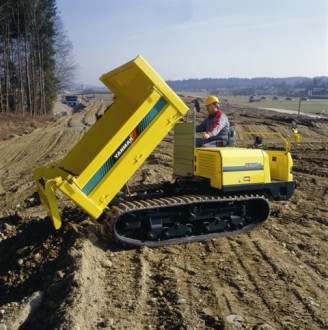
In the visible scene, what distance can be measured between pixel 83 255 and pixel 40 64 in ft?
130

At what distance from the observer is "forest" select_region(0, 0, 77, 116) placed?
36.1m

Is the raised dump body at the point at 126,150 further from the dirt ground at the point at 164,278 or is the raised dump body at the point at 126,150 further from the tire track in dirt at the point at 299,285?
the tire track in dirt at the point at 299,285

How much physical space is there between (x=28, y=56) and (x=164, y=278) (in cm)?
3911

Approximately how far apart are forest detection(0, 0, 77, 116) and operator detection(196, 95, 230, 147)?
29.3m

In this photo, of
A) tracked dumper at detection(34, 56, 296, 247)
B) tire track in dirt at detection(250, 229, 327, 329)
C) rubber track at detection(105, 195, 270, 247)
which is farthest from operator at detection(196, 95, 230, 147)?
tire track in dirt at detection(250, 229, 327, 329)

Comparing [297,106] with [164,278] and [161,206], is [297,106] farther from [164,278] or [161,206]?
[164,278]

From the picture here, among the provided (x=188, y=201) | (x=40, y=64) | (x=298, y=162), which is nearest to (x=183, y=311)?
(x=188, y=201)

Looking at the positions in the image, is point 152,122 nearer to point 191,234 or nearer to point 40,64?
point 191,234

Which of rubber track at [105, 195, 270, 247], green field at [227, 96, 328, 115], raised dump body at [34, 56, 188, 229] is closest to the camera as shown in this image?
raised dump body at [34, 56, 188, 229]

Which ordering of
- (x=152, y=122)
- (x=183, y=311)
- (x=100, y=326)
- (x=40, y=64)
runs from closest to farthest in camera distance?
(x=100, y=326)
(x=183, y=311)
(x=152, y=122)
(x=40, y=64)

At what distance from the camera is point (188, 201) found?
6.40 meters

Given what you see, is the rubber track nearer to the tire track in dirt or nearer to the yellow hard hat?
the tire track in dirt

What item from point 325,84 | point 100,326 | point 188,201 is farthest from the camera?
point 325,84

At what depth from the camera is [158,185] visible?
7.89m
